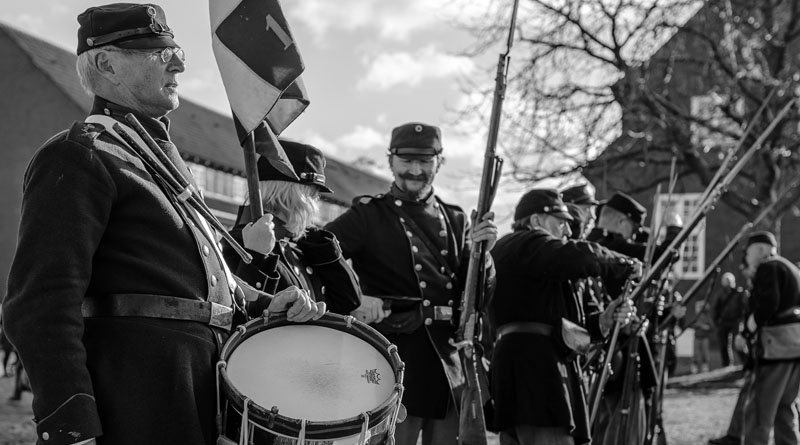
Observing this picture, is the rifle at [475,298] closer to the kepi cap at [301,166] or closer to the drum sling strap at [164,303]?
the kepi cap at [301,166]

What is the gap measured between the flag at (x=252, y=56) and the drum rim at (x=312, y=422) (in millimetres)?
655

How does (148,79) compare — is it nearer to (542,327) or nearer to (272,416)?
(272,416)

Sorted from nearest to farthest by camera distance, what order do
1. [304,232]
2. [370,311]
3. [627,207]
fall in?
[304,232]
[370,311]
[627,207]

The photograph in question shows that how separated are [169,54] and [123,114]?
0.23m

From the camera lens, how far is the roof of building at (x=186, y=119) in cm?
2745

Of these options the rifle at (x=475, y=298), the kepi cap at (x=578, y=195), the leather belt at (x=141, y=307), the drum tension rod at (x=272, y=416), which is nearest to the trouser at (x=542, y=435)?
the rifle at (x=475, y=298)

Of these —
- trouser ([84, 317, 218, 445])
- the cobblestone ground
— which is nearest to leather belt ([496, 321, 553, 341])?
trouser ([84, 317, 218, 445])

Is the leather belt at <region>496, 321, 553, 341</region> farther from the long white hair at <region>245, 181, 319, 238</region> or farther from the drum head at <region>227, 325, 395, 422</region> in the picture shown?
the drum head at <region>227, 325, 395, 422</region>

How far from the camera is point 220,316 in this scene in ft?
9.36

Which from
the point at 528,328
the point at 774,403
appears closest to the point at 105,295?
the point at 528,328

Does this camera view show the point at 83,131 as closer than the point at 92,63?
Yes

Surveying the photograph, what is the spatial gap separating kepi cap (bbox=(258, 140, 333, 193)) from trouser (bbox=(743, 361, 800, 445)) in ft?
18.2

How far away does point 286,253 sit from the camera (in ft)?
13.5

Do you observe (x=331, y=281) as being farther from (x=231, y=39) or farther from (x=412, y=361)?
(x=231, y=39)
